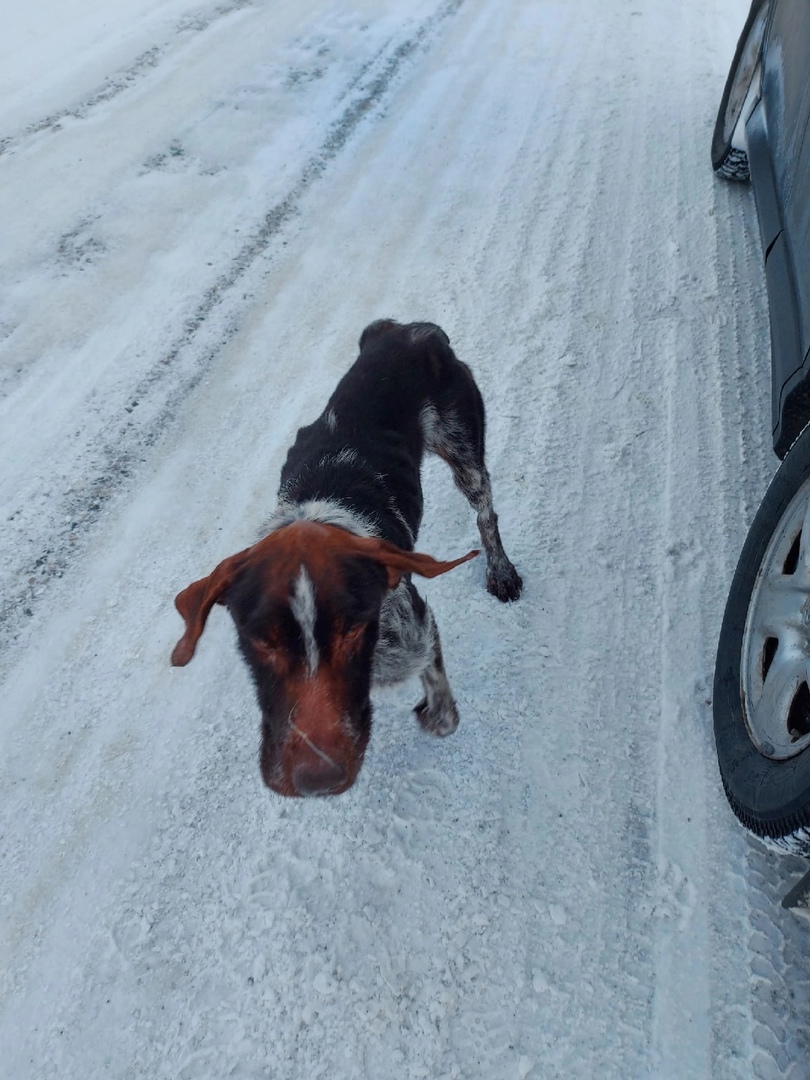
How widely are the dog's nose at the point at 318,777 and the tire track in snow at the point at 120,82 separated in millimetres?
6629

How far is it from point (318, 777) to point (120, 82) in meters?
7.69

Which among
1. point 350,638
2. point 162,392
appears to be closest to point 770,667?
point 350,638

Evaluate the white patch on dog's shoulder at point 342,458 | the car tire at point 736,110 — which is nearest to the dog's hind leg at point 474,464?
the white patch on dog's shoulder at point 342,458

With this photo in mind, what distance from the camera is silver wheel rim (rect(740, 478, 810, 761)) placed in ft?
8.23

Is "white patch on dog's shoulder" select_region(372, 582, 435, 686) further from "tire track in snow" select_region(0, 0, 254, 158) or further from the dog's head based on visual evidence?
"tire track in snow" select_region(0, 0, 254, 158)

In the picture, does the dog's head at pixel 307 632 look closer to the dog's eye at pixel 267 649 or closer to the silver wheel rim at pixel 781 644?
the dog's eye at pixel 267 649

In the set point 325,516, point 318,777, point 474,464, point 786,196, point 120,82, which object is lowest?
point 474,464

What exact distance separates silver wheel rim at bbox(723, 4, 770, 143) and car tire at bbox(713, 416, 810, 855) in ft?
14.6

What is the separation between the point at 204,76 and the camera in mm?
7570

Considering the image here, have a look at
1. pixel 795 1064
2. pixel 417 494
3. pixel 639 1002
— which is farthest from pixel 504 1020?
pixel 417 494

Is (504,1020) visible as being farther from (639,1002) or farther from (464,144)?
(464,144)

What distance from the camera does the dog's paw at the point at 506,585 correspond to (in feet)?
12.0

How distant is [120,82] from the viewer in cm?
740

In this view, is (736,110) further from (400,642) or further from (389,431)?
(400,642)
